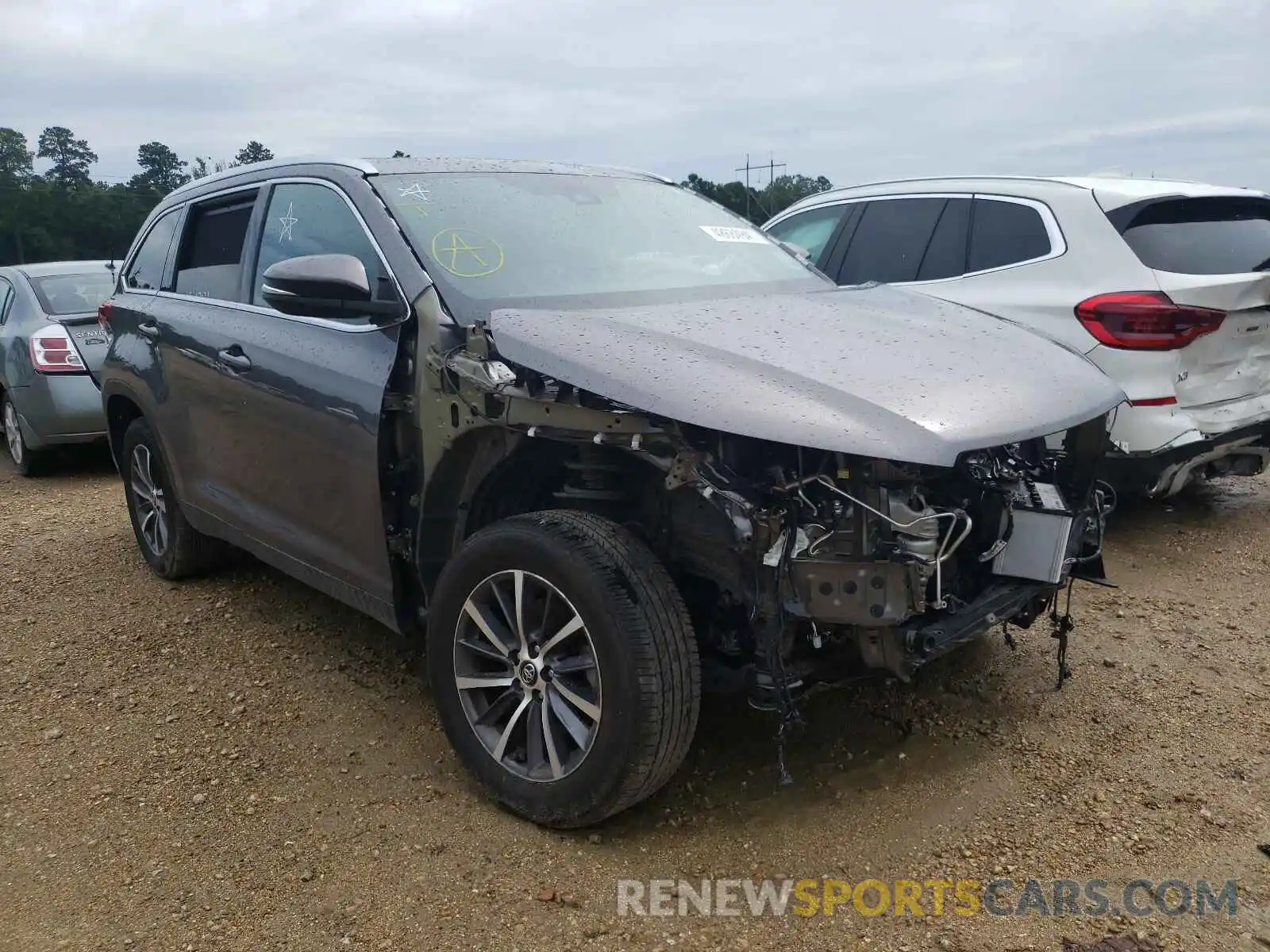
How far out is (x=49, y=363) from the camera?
736 cm

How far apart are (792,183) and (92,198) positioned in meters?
17.2

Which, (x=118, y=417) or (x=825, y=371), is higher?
(x=825, y=371)

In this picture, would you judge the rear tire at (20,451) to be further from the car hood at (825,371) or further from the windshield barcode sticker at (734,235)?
the car hood at (825,371)

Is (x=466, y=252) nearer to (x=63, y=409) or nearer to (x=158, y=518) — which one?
(x=158, y=518)

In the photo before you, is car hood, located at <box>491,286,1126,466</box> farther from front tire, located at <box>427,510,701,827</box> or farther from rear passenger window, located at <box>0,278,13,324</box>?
rear passenger window, located at <box>0,278,13,324</box>

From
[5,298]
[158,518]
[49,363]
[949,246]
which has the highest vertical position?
[949,246]

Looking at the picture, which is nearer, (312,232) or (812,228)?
(312,232)

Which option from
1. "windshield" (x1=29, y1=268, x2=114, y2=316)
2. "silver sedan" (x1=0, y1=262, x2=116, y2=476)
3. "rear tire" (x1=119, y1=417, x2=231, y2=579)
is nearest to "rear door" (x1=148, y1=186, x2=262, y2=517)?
"rear tire" (x1=119, y1=417, x2=231, y2=579)

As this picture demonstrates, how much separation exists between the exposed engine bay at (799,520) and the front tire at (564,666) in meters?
0.18

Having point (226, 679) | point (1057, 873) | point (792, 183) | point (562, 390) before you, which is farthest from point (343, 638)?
point (792, 183)

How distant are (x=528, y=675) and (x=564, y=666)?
5.1 inches

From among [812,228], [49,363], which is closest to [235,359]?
[812,228]

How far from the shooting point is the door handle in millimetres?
3707

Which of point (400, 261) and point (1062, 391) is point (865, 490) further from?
point (400, 261)
